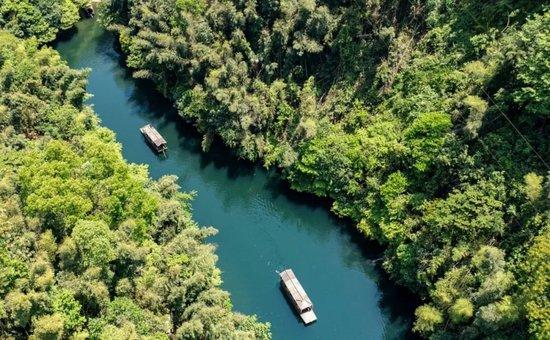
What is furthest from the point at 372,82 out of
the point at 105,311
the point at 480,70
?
the point at 105,311

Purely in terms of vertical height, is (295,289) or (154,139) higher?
(295,289)

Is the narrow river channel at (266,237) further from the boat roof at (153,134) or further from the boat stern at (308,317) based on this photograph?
the boat roof at (153,134)

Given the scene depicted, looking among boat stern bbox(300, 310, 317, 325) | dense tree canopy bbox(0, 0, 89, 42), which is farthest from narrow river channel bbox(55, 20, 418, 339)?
dense tree canopy bbox(0, 0, 89, 42)

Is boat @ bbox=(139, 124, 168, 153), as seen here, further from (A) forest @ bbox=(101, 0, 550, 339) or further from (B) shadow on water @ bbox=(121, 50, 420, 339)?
(A) forest @ bbox=(101, 0, 550, 339)

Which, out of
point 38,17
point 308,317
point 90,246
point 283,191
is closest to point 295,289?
point 308,317

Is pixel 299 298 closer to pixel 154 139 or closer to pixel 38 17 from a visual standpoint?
pixel 154 139

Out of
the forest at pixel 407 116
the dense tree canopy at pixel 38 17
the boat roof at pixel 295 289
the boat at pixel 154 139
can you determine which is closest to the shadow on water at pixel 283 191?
the boat roof at pixel 295 289
